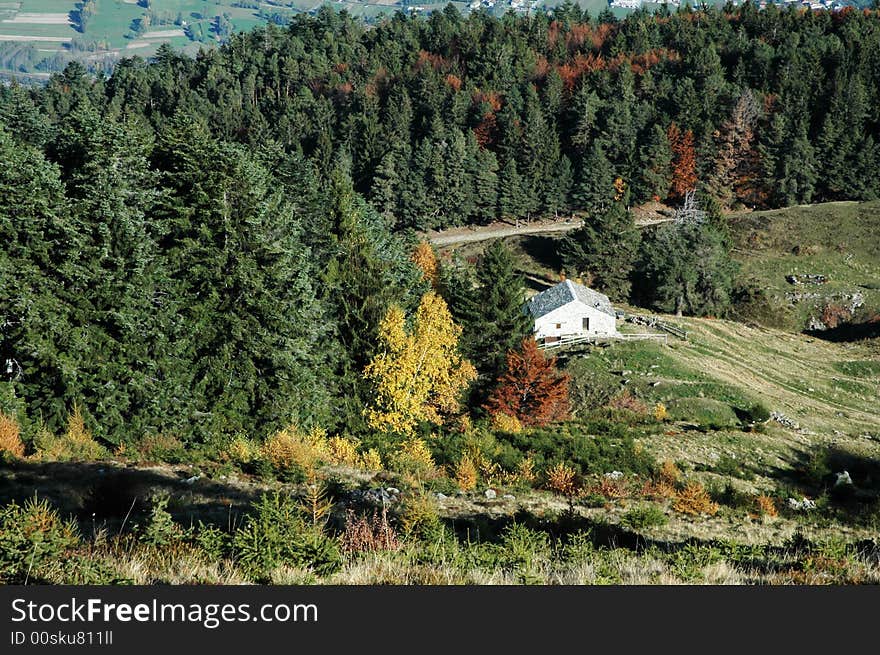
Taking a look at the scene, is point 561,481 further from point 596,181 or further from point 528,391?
point 596,181

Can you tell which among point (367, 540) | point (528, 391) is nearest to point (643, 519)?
point (367, 540)

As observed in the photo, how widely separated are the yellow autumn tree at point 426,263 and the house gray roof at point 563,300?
9.13m

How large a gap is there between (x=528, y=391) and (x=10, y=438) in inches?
1092

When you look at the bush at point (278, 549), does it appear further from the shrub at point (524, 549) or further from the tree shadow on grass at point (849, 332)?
the tree shadow on grass at point (849, 332)

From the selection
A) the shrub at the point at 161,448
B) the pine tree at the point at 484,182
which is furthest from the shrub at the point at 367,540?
the pine tree at the point at 484,182

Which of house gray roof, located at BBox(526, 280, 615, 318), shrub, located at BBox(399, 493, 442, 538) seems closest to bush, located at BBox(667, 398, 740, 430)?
house gray roof, located at BBox(526, 280, 615, 318)

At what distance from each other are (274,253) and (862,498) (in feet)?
99.0

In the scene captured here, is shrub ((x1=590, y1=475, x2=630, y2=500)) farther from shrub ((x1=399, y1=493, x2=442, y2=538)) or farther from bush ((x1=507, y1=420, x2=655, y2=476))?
shrub ((x1=399, y1=493, x2=442, y2=538))

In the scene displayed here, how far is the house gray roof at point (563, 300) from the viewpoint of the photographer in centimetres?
5778

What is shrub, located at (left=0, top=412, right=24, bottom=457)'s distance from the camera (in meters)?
21.3

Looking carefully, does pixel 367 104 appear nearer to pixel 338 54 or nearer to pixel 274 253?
pixel 338 54

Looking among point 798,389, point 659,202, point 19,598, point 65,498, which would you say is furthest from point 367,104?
point 19,598

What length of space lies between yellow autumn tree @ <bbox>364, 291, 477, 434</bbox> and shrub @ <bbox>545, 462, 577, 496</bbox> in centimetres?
975

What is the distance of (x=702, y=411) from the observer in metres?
44.0
